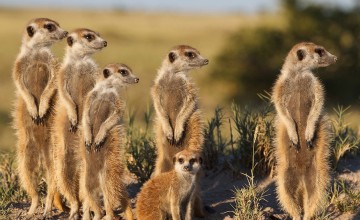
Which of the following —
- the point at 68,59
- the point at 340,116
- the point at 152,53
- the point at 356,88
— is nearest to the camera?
the point at 68,59

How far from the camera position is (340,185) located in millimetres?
6891

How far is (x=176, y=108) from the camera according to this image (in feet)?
21.4

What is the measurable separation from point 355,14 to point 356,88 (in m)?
2.49

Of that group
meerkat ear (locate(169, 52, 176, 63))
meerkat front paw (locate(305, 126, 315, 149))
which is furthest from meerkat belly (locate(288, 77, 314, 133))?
meerkat ear (locate(169, 52, 176, 63))

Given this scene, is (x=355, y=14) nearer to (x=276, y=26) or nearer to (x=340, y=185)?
(x=276, y=26)

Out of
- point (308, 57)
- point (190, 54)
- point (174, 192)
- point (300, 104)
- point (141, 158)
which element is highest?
point (190, 54)

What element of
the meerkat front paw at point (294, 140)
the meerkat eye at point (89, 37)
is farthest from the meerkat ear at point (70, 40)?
the meerkat front paw at point (294, 140)

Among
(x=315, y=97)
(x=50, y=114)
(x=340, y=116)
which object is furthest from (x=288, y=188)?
(x=50, y=114)

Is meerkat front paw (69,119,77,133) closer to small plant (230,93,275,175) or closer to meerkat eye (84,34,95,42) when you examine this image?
meerkat eye (84,34,95,42)

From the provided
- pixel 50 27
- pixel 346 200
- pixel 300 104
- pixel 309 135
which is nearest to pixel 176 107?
pixel 300 104

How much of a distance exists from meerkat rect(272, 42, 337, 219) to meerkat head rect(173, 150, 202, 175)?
785 millimetres

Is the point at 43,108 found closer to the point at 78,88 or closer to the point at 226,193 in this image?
the point at 78,88

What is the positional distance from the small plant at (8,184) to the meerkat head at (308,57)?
9.46ft

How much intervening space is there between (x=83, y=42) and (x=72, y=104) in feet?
1.96
